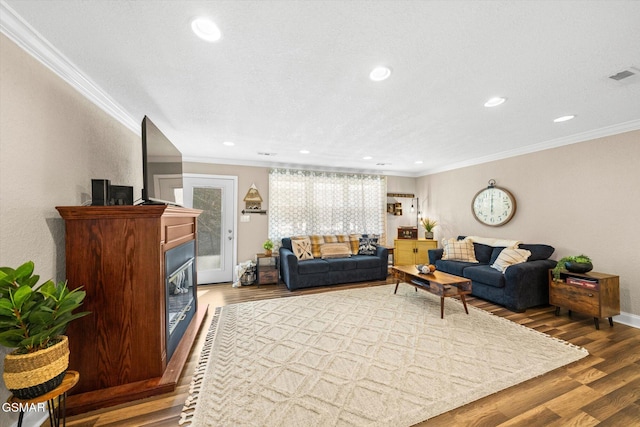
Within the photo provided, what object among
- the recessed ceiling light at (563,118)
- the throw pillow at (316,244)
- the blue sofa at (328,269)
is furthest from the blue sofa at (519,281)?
the throw pillow at (316,244)

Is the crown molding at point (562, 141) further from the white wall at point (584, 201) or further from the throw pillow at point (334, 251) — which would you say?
the throw pillow at point (334, 251)

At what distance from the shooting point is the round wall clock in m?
4.18

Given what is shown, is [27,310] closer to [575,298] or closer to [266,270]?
[266,270]

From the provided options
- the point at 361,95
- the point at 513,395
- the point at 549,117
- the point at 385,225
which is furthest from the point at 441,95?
the point at 385,225

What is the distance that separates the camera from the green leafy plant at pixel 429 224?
219 inches

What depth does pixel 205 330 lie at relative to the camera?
271 cm

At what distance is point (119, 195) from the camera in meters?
1.99

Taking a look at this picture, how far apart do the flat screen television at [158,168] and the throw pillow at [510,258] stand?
14.5 feet

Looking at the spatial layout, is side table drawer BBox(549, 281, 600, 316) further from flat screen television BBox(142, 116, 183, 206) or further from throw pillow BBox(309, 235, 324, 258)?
flat screen television BBox(142, 116, 183, 206)

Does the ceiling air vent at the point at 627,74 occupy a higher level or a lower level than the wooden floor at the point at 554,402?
higher

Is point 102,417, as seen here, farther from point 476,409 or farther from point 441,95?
point 441,95

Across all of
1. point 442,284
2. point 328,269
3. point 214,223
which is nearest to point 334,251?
point 328,269

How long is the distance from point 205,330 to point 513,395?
2.89 meters

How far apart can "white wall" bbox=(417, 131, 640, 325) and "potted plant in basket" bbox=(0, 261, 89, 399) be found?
5331 mm
